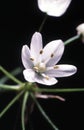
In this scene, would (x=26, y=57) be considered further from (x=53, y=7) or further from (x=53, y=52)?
(x=53, y=7)

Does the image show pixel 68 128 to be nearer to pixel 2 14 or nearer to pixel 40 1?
pixel 2 14

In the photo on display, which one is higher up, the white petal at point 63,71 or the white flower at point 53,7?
the white flower at point 53,7

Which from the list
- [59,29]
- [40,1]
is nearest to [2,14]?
[59,29]

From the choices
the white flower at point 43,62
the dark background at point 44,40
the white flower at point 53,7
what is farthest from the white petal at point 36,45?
the dark background at point 44,40

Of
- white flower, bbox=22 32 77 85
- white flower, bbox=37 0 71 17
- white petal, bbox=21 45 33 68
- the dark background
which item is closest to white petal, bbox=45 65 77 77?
white flower, bbox=22 32 77 85

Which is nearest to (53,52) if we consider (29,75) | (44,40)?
(29,75)

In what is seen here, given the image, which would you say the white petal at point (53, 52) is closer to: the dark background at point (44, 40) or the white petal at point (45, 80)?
the white petal at point (45, 80)
